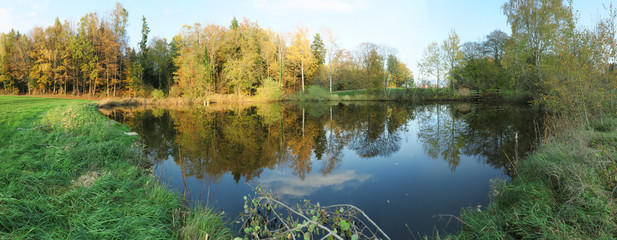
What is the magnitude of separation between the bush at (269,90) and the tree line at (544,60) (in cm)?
2004

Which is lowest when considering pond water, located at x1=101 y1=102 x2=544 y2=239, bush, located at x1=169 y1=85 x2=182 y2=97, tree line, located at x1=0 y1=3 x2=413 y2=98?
pond water, located at x1=101 y1=102 x2=544 y2=239

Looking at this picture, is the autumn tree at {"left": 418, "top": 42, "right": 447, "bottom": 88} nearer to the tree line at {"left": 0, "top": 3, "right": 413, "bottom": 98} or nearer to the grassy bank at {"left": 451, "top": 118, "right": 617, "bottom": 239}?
the tree line at {"left": 0, "top": 3, "right": 413, "bottom": 98}

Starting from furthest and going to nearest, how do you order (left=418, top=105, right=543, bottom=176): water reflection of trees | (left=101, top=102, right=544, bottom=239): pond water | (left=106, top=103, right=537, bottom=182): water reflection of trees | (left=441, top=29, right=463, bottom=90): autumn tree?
(left=441, top=29, right=463, bottom=90): autumn tree
(left=418, top=105, right=543, bottom=176): water reflection of trees
(left=106, top=103, right=537, bottom=182): water reflection of trees
(left=101, top=102, right=544, bottom=239): pond water

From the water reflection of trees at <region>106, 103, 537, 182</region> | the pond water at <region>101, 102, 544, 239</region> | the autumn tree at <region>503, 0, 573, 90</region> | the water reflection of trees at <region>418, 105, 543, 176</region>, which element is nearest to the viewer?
the pond water at <region>101, 102, 544, 239</region>

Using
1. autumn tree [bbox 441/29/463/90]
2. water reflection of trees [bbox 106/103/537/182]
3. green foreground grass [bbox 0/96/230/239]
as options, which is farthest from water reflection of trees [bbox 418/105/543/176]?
autumn tree [bbox 441/29/463/90]

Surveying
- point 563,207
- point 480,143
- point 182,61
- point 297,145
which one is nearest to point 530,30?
point 480,143

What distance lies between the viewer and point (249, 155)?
8.73 metres

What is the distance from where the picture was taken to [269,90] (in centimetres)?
3644

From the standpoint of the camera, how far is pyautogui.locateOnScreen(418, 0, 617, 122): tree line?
8977mm

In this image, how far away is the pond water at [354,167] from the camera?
16.9 feet

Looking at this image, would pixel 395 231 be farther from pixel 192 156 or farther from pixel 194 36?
pixel 194 36

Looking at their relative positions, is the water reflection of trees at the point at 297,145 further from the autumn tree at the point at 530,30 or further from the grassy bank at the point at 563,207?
the autumn tree at the point at 530,30

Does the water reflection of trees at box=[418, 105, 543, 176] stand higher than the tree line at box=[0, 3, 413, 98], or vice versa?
the tree line at box=[0, 3, 413, 98]

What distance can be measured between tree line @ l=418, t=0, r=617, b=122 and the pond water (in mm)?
2265
